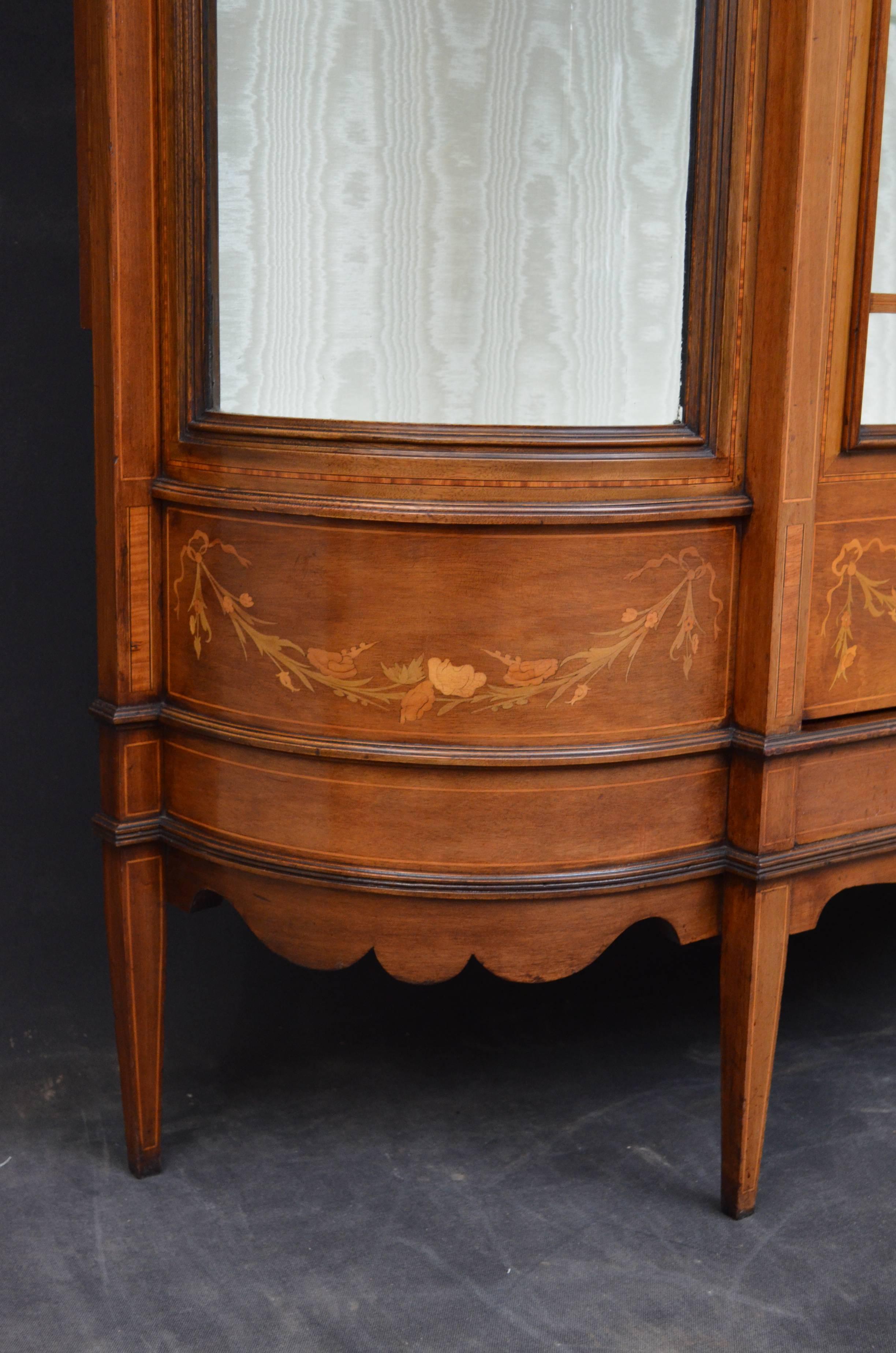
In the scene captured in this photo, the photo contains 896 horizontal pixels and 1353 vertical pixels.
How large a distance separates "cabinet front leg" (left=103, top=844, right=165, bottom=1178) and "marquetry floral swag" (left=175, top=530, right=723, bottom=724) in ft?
1.50

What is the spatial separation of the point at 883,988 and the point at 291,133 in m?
2.19

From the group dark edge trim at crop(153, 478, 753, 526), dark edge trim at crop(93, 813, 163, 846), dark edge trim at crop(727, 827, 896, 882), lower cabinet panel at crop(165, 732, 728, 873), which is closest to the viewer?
dark edge trim at crop(153, 478, 753, 526)

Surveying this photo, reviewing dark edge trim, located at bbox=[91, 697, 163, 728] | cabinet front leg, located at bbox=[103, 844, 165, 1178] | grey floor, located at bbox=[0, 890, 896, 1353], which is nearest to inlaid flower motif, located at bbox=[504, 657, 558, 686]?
dark edge trim, located at bbox=[91, 697, 163, 728]

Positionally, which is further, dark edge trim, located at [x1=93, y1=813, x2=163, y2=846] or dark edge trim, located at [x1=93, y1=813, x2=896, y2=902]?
dark edge trim, located at [x1=93, y1=813, x2=163, y2=846]

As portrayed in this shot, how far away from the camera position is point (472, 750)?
213cm

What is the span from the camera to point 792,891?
92.2 inches

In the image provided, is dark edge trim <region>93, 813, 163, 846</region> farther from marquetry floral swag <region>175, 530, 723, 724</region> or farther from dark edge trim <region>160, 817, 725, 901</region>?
marquetry floral swag <region>175, 530, 723, 724</region>

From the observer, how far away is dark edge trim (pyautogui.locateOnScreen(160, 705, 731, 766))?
2.12 meters

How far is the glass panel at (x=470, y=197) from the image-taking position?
208 centimetres

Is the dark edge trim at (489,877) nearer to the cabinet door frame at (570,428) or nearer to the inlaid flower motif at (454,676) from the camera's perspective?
the inlaid flower motif at (454,676)

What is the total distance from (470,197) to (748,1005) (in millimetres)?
1208

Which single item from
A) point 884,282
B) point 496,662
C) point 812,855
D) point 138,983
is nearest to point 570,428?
point 496,662

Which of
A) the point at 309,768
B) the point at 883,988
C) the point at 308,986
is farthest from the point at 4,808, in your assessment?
the point at 883,988

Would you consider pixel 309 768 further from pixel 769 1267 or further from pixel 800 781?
pixel 769 1267
